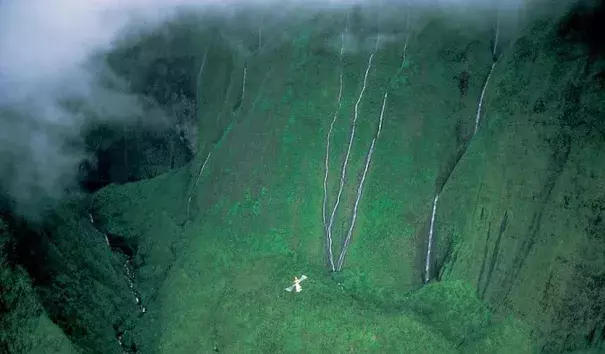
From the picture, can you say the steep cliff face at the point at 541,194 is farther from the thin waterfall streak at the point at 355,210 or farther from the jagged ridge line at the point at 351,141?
the jagged ridge line at the point at 351,141

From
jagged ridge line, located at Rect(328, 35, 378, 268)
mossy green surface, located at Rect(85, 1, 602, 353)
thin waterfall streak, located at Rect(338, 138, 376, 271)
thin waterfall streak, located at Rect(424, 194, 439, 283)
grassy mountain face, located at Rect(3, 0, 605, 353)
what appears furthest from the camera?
jagged ridge line, located at Rect(328, 35, 378, 268)

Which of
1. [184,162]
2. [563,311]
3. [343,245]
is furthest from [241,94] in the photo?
[563,311]

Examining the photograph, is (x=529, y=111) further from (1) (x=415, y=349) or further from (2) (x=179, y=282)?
(2) (x=179, y=282)

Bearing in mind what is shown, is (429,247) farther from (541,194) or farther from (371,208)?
(541,194)

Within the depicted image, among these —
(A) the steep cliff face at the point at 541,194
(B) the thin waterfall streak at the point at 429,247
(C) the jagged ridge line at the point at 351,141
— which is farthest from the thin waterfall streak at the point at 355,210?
(A) the steep cliff face at the point at 541,194

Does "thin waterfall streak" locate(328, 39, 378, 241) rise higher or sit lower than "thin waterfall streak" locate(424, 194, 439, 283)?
higher

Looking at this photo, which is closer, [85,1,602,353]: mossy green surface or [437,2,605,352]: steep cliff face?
[437,2,605,352]: steep cliff face

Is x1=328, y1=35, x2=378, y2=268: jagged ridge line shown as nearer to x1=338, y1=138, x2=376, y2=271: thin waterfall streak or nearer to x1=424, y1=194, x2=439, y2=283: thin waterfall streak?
x1=338, y1=138, x2=376, y2=271: thin waterfall streak

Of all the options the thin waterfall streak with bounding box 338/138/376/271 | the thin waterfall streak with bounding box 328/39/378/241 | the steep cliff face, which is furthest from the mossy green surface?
the thin waterfall streak with bounding box 338/138/376/271

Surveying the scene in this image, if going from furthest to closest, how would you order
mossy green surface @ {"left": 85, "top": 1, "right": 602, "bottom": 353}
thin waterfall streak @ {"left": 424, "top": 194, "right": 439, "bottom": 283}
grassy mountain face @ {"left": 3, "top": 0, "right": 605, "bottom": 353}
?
1. thin waterfall streak @ {"left": 424, "top": 194, "right": 439, "bottom": 283}
2. mossy green surface @ {"left": 85, "top": 1, "right": 602, "bottom": 353}
3. grassy mountain face @ {"left": 3, "top": 0, "right": 605, "bottom": 353}
